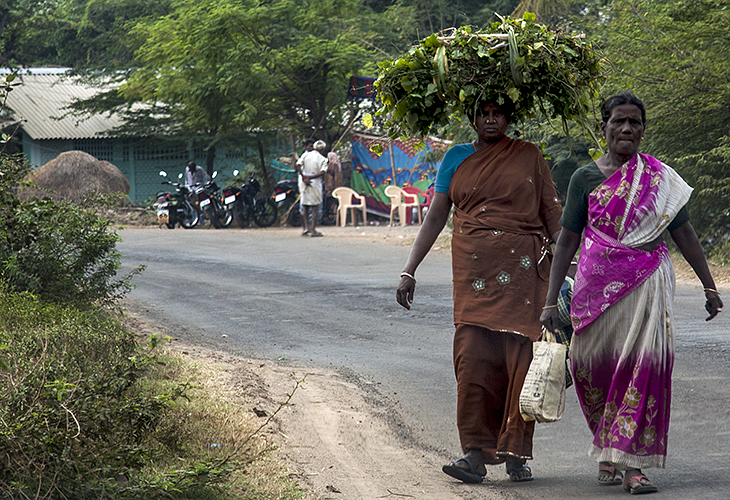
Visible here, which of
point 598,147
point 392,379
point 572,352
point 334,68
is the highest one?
point 334,68

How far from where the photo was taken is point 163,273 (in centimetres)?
1197

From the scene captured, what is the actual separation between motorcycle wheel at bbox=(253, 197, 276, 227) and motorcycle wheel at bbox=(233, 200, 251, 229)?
227 millimetres

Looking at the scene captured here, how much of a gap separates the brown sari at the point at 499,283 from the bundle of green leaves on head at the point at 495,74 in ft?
0.86

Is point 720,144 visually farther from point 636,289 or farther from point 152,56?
point 152,56

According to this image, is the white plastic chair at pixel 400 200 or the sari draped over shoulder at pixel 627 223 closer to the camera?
the sari draped over shoulder at pixel 627 223

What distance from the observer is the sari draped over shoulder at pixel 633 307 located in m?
3.71

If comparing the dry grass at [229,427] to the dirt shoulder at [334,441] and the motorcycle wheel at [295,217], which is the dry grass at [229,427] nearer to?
the dirt shoulder at [334,441]

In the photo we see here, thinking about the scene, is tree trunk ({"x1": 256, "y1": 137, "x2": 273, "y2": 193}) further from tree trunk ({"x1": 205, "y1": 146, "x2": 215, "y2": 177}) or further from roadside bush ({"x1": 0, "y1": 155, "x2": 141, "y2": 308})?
roadside bush ({"x1": 0, "y1": 155, "x2": 141, "y2": 308})

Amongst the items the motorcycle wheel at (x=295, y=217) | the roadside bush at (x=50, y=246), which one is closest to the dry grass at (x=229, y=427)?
the roadside bush at (x=50, y=246)

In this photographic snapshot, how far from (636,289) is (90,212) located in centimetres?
464

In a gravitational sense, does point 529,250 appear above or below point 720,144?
below

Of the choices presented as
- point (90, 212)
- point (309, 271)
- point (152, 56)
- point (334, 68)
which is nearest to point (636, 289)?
point (90, 212)

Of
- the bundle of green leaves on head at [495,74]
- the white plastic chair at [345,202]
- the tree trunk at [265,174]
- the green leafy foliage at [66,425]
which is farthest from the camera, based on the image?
the tree trunk at [265,174]

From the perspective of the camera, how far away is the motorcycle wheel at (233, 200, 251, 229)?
20.9 m
